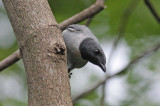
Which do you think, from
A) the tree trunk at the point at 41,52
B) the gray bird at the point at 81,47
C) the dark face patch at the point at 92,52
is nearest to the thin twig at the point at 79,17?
the gray bird at the point at 81,47

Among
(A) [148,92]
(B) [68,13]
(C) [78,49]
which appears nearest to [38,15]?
(C) [78,49]

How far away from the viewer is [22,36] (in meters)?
2.73

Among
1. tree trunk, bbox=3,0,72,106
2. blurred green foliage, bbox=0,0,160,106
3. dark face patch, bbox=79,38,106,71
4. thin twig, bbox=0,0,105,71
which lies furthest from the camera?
blurred green foliage, bbox=0,0,160,106

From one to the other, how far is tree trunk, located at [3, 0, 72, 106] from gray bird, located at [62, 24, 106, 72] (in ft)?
3.72

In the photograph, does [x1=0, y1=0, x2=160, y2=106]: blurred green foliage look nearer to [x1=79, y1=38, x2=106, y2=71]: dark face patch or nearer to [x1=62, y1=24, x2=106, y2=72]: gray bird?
[x1=62, y1=24, x2=106, y2=72]: gray bird

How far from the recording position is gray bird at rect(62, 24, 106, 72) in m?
3.82

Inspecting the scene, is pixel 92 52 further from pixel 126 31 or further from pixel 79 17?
pixel 126 31

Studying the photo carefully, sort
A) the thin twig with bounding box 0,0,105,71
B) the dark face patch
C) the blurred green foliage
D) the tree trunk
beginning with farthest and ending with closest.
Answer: the blurred green foliage → the thin twig with bounding box 0,0,105,71 → the dark face patch → the tree trunk

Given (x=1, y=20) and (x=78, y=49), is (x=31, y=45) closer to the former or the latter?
(x=78, y=49)

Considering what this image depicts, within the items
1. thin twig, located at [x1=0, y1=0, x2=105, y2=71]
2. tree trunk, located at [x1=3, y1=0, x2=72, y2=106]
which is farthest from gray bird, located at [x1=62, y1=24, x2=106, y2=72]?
tree trunk, located at [x1=3, y1=0, x2=72, y2=106]

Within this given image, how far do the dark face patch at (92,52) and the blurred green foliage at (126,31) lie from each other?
128 cm

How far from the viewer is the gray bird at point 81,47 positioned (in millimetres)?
3818

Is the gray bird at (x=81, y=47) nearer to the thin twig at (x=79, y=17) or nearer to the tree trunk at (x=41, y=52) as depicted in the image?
the thin twig at (x=79, y=17)

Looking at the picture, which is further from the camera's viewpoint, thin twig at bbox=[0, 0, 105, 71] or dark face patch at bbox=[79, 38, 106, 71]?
thin twig at bbox=[0, 0, 105, 71]
